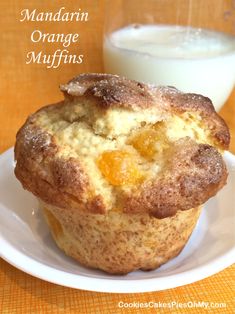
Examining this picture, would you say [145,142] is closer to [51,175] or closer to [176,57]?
[51,175]

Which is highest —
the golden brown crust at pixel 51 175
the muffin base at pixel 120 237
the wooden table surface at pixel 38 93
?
the golden brown crust at pixel 51 175

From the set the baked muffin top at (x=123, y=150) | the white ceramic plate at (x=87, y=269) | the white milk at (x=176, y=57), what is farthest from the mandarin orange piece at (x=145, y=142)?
the white milk at (x=176, y=57)

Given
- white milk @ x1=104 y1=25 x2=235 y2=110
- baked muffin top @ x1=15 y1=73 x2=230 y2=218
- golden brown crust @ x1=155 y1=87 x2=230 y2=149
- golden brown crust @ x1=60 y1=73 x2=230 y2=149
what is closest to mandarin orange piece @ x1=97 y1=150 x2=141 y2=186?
baked muffin top @ x1=15 y1=73 x2=230 y2=218

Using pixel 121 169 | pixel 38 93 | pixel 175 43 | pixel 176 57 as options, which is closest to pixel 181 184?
pixel 121 169

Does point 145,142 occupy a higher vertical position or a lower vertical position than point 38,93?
higher

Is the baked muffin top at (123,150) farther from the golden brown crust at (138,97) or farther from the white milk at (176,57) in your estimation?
the white milk at (176,57)

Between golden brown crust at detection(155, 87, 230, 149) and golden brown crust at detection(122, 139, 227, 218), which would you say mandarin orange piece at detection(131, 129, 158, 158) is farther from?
golden brown crust at detection(155, 87, 230, 149)

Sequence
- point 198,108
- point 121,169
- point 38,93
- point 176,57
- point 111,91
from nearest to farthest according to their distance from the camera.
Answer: point 121,169 < point 111,91 < point 198,108 < point 176,57 < point 38,93
